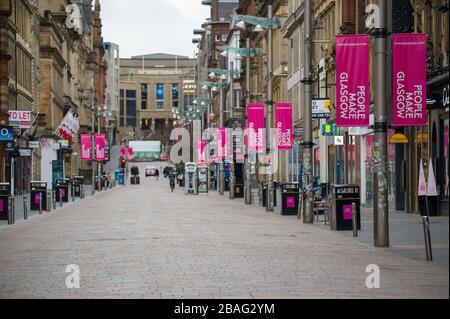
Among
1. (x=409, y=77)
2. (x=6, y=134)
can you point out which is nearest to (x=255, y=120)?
(x=6, y=134)

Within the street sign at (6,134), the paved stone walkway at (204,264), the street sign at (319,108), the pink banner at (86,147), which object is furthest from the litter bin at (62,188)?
the pink banner at (86,147)

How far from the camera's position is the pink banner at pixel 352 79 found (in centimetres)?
2925

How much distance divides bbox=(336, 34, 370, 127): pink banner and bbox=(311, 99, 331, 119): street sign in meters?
6.86

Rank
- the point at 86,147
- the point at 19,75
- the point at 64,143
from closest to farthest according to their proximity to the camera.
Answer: the point at 19,75, the point at 64,143, the point at 86,147

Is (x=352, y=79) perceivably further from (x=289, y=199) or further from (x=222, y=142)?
(x=222, y=142)

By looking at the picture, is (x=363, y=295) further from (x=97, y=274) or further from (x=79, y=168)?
(x=79, y=168)

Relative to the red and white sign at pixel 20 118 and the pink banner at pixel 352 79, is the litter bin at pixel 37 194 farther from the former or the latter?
the pink banner at pixel 352 79

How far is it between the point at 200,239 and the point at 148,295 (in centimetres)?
1216

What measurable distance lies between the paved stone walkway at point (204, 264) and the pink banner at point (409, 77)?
13.2 feet

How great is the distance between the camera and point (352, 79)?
103 feet

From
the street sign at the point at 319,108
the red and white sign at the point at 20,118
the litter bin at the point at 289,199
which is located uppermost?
the red and white sign at the point at 20,118

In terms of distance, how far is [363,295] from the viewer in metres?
14.9

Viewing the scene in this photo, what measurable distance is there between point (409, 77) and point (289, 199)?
16695 millimetres

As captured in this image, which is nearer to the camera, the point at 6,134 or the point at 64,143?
the point at 6,134
